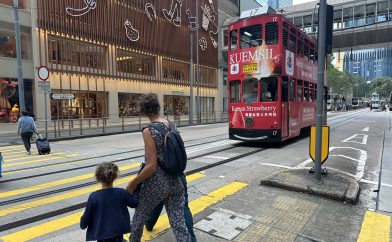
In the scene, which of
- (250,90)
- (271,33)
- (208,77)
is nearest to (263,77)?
(250,90)

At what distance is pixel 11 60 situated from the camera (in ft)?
69.8

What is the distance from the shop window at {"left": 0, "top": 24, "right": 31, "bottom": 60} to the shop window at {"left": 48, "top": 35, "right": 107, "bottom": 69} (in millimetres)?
1389

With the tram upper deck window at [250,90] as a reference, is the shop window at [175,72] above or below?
above

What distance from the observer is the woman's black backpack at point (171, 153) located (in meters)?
3.01

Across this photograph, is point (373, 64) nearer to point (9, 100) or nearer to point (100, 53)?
point (100, 53)

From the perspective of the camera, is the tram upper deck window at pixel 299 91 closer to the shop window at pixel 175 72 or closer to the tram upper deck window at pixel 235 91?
the tram upper deck window at pixel 235 91

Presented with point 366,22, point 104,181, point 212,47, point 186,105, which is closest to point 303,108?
point 104,181

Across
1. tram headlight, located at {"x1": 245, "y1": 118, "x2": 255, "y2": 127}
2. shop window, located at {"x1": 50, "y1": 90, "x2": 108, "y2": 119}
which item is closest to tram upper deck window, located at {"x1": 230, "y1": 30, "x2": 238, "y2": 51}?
tram headlight, located at {"x1": 245, "y1": 118, "x2": 255, "y2": 127}

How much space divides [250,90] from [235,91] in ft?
2.12

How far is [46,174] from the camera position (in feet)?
25.8

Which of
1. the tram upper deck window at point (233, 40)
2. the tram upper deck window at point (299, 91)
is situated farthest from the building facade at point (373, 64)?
the tram upper deck window at point (233, 40)

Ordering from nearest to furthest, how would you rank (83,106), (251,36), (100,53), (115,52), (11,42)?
(251,36) → (11,42) → (83,106) → (100,53) → (115,52)

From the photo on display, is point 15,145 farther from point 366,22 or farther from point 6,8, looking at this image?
point 366,22

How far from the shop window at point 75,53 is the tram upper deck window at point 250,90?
1674cm
